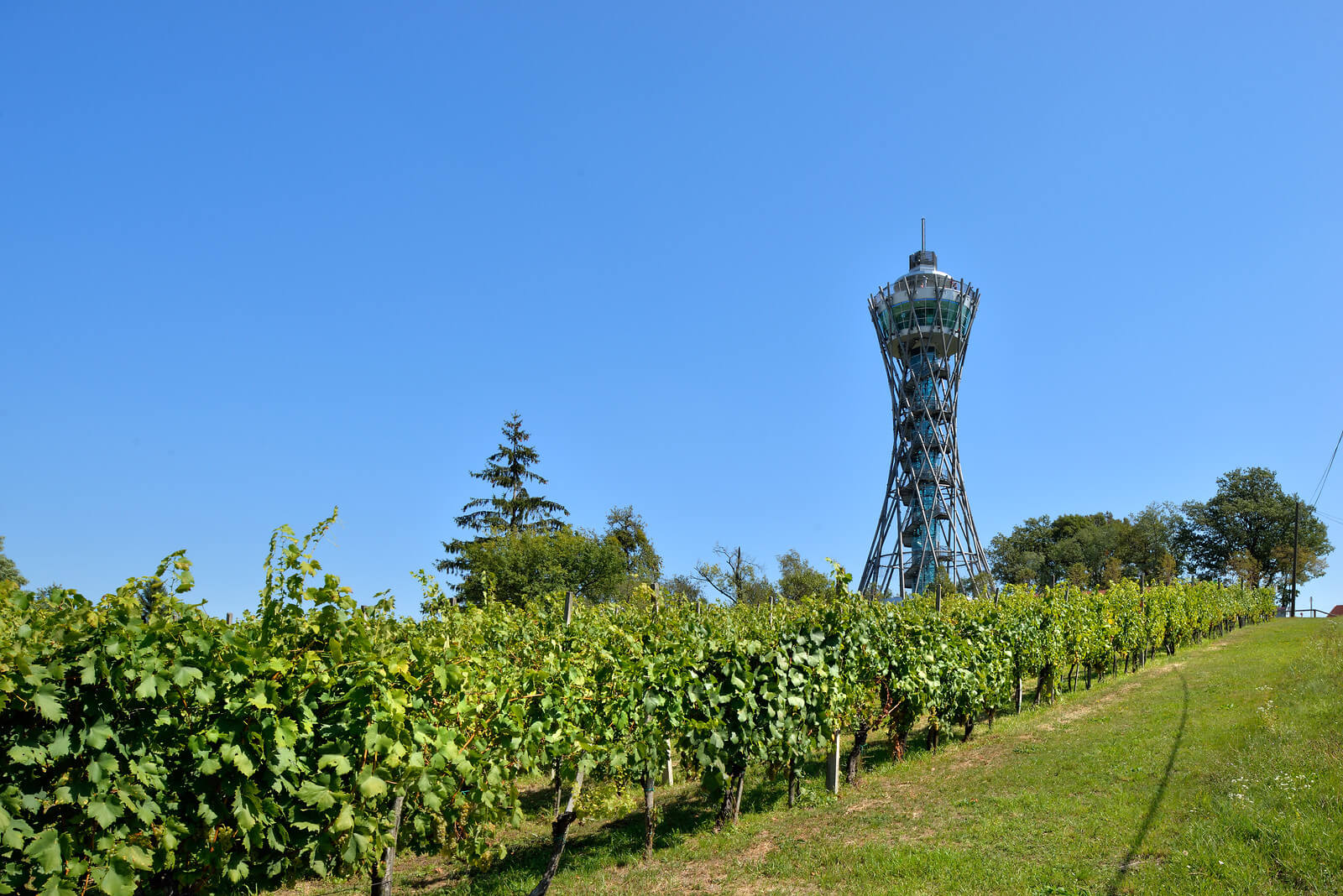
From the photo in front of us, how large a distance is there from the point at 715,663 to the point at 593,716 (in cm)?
→ 143

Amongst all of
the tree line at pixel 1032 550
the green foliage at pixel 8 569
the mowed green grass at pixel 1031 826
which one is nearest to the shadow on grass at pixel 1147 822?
the mowed green grass at pixel 1031 826

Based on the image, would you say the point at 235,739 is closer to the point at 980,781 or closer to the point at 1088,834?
the point at 1088,834

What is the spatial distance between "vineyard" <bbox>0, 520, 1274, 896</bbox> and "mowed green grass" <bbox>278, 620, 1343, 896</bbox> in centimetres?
61

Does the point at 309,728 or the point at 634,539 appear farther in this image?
the point at 634,539

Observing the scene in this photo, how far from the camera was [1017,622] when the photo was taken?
11977 millimetres

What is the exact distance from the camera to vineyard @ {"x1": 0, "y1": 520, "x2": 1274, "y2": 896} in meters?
2.96

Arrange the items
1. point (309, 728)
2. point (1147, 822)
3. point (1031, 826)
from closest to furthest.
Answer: point (309, 728) < point (1147, 822) < point (1031, 826)

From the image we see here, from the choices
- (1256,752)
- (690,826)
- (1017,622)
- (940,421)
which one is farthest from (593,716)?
(940,421)

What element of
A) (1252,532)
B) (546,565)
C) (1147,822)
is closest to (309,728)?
(1147,822)

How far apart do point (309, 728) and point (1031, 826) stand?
17.8 feet

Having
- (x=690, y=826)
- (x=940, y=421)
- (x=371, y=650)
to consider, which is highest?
(x=940, y=421)

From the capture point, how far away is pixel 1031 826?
19.5 ft

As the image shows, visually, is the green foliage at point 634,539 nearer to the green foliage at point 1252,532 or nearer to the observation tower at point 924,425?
the observation tower at point 924,425

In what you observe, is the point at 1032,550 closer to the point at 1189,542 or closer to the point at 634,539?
the point at 1189,542
